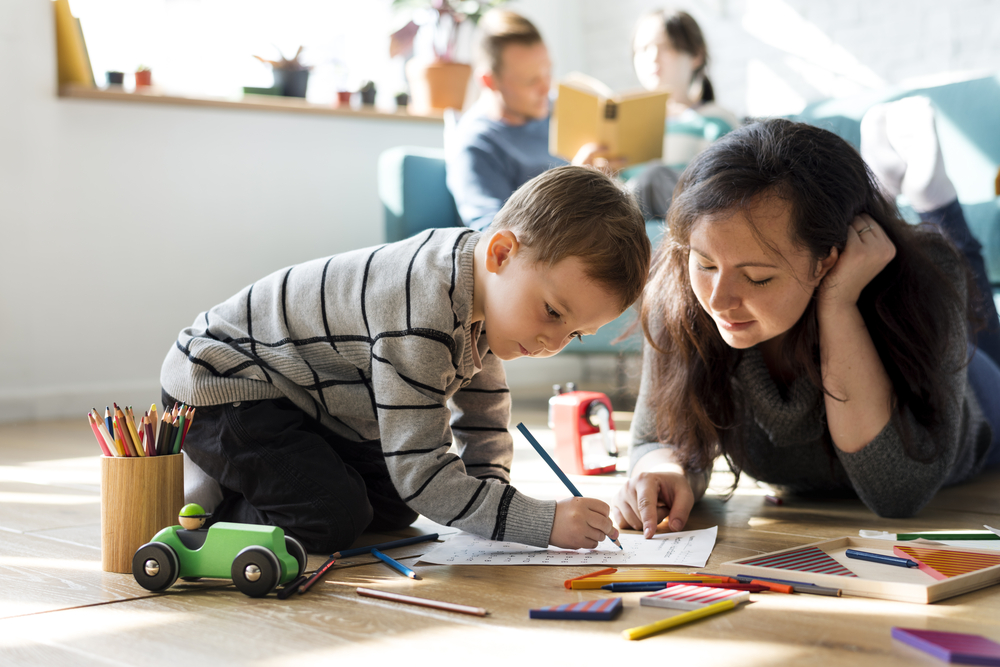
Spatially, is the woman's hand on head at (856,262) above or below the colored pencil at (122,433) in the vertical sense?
above

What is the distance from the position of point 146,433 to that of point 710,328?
0.72m

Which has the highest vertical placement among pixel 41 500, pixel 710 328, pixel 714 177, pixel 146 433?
pixel 714 177

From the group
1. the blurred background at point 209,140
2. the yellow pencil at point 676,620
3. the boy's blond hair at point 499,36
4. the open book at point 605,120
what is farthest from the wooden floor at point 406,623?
the boy's blond hair at point 499,36

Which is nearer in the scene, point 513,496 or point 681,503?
point 513,496

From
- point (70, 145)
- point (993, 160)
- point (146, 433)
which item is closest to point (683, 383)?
point (146, 433)

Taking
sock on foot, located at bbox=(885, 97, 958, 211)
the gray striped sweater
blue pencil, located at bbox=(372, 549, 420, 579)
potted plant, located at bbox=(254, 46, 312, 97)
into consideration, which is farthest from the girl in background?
blue pencil, located at bbox=(372, 549, 420, 579)

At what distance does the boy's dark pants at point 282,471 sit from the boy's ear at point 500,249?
321 mm

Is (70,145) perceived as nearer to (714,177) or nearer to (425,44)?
(425,44)

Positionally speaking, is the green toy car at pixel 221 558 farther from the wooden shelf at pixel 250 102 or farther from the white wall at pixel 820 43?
the white wall at pixel 820 43

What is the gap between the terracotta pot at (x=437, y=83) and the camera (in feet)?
11.0

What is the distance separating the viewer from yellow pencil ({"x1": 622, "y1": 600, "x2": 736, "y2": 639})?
2.55 feet

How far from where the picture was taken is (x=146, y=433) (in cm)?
101

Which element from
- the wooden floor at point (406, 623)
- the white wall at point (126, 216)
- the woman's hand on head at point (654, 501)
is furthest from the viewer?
the white wall at point (126, 216)

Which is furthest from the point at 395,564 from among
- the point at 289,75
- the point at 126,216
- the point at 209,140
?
the point at 289,75
